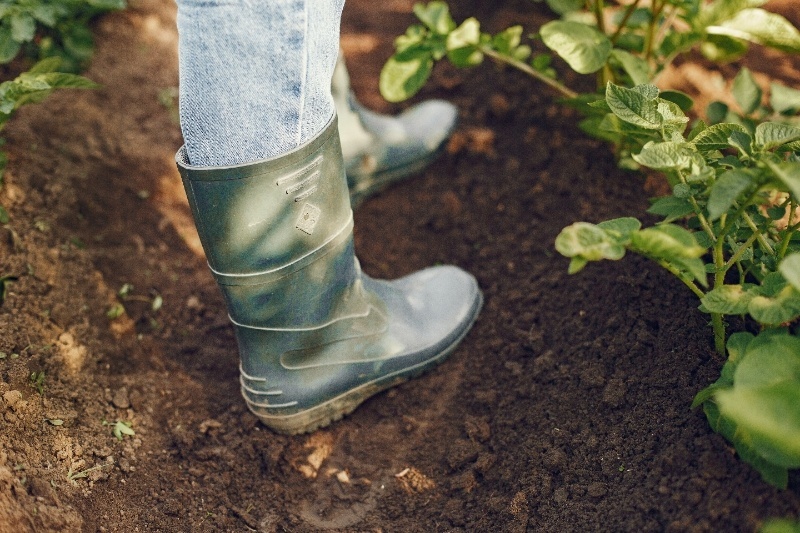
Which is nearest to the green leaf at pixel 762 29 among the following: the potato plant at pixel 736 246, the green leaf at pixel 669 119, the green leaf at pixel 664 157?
the potato plant at pixel 736 246

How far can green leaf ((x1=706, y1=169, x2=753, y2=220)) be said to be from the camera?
106cm

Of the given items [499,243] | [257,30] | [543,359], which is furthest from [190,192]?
[499,243]

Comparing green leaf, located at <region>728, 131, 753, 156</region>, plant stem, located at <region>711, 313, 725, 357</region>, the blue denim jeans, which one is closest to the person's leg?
the blue denim jeans

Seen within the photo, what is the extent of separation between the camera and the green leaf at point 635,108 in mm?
1240

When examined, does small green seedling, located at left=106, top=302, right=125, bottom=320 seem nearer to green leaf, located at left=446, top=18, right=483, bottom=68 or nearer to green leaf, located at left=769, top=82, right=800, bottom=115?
green leaf, located at left=446, top=18, right=483, bottom=68

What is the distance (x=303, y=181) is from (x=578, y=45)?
0.78 meters

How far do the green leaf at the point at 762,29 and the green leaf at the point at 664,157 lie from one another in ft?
Result: 2.52

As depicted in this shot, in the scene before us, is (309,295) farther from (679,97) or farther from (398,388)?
(679,97)

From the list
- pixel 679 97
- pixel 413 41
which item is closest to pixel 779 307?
pixel 679 97

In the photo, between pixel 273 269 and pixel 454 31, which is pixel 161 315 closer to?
pixel 273 269

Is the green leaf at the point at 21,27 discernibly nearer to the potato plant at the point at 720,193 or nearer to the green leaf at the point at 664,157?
the potato plant at the point at 720,193

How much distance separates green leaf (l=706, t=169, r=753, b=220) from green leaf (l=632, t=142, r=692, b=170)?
8 centimetres

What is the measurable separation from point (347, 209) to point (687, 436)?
0.80m

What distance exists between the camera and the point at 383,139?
7.21ft
